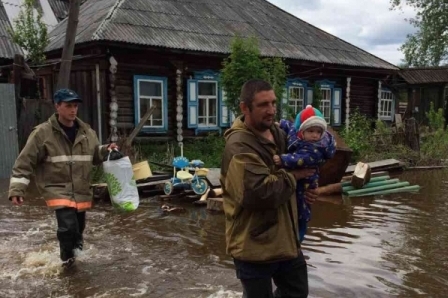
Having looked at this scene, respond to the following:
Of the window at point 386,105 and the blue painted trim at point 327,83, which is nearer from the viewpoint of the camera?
the blue painted trim at point 327,83

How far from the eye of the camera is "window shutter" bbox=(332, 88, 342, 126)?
18.3 metres

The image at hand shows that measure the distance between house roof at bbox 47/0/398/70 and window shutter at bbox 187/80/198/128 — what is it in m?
1.24

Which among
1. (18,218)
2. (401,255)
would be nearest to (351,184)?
(401,255)

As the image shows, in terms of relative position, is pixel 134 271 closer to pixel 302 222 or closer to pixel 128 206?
pixel 128 206

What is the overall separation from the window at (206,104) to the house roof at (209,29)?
3.66ft

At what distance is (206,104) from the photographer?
1444 cm

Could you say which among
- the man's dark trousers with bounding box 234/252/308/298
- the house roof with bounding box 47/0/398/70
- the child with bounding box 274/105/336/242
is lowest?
the man's dark trousers with bounding box 234/252/308/298

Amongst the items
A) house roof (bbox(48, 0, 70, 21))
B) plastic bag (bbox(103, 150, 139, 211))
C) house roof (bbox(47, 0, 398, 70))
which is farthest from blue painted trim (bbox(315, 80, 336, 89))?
plastic bag (bbox(103, 150, 139, 211))

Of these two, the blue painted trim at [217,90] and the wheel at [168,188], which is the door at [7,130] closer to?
the wheel at [168,188]

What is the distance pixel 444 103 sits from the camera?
2455 cm

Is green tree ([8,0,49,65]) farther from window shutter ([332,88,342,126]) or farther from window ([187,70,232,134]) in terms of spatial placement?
window shutter ([332,88,342,126])

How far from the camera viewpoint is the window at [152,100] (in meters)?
13.0

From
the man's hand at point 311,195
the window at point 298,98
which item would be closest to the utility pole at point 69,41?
the man's hand at point 311,195

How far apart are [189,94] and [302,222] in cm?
1140
